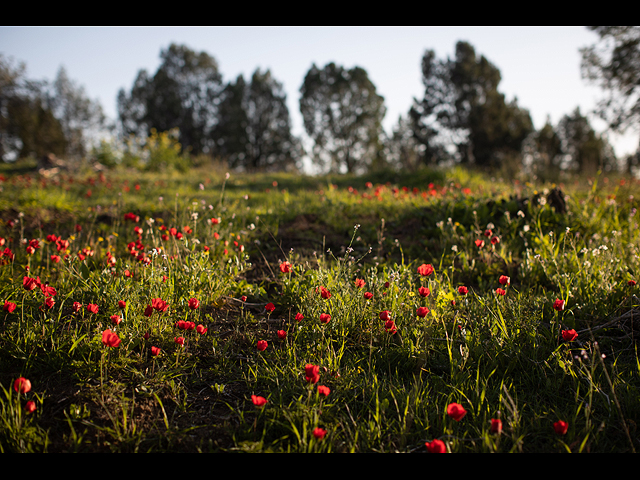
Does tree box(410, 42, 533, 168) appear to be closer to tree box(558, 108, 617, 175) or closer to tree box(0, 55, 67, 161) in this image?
tree box(558, 108, 617, 175)

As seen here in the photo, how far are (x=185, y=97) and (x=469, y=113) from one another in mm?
21399

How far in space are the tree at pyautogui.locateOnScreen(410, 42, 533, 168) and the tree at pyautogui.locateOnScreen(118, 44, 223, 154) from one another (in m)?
16.3

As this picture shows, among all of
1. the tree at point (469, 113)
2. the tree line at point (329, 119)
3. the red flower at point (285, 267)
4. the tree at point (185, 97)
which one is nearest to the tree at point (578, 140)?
the tree line at point (329, 119)

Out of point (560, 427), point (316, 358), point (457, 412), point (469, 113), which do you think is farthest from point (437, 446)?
point (469, 113)

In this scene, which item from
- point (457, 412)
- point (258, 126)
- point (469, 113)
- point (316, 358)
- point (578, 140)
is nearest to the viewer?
point (457, 412)

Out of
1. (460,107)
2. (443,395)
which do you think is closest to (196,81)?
(460,107)

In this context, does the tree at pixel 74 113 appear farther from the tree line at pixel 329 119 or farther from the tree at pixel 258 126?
the tree at pixel 258 126

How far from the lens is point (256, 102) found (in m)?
25.1

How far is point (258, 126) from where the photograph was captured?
25422 mm

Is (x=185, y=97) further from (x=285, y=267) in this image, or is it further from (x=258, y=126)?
(x=285, y=267)

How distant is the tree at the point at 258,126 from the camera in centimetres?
2497

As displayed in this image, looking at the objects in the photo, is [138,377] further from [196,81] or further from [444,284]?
[196,81]
